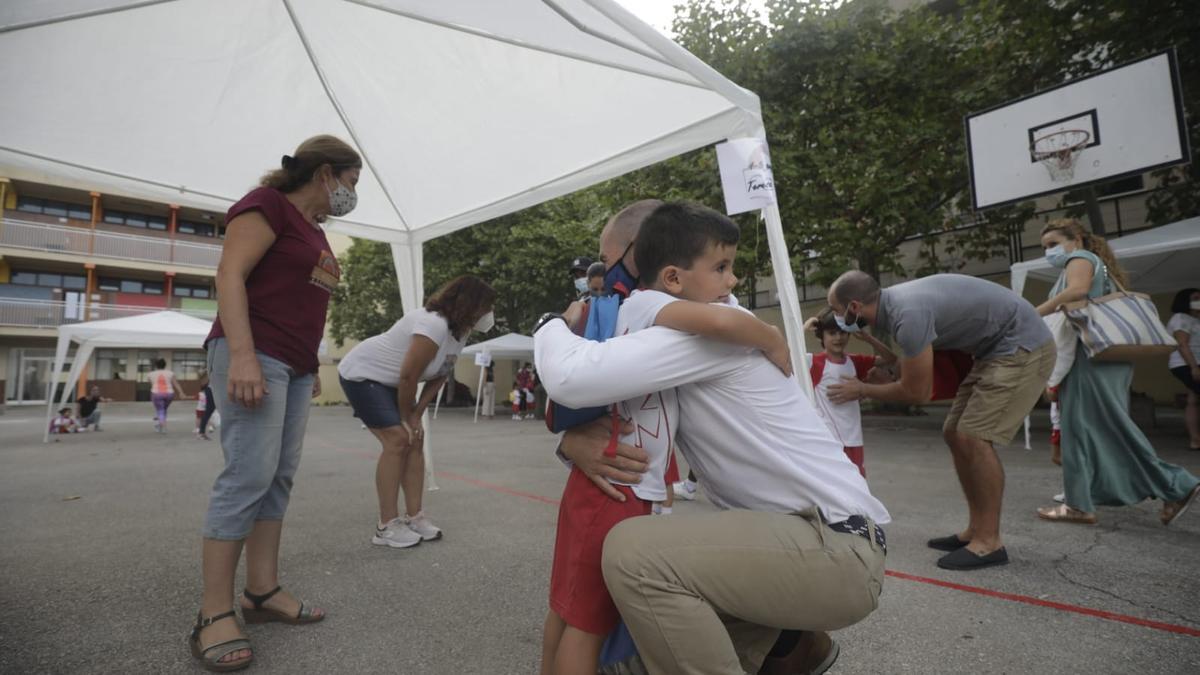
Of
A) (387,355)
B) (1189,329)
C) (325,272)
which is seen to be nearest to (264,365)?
(325,272)

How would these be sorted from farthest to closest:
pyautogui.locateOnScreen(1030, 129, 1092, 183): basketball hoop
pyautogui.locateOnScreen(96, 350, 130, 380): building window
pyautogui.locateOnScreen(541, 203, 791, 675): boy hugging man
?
1. pyautogui.locateOnScreen(96, 350, 130, 380): building window
2. pyautogui.locateOnScreen(1030, 129, 1092, 183): basketball hoop
3. pyautogui.locateOnScreen(541, 203, 791, 675): boy hugging man

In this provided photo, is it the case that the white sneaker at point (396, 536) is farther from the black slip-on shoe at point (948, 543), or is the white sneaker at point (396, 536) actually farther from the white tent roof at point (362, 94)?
the black slip-on shoe at point (948, 543)

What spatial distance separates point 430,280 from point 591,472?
1788 cm

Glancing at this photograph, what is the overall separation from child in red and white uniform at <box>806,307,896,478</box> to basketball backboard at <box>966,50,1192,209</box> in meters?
6.32

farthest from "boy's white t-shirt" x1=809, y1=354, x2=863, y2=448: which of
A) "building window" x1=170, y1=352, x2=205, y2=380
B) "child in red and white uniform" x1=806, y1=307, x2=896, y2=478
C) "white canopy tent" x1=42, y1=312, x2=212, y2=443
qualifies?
"building window" x1=170, y1=352, x2=205, y2=380

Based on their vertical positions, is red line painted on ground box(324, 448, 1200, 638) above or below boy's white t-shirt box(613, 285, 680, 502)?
below

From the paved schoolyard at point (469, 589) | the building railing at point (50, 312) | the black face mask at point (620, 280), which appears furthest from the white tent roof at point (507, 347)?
the building railing at point (50, 312)

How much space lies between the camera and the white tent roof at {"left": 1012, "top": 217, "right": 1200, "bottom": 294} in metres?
6.72

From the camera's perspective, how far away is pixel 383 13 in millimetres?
3268

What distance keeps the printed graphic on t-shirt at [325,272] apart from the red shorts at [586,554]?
1.41 m

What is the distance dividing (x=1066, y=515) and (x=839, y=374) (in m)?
1.62

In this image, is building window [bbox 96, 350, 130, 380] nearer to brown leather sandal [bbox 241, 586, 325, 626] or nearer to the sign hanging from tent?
brown leather sandal [bbox 241, 586, 325, 626]

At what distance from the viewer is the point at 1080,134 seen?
7586 millimetres

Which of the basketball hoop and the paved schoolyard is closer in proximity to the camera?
the paved schoolyard
